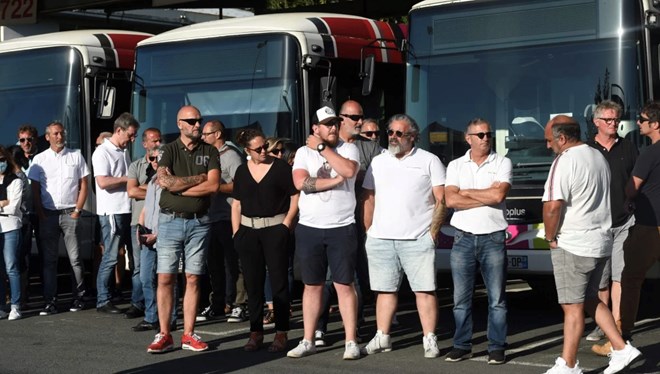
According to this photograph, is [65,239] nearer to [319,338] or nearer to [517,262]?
[319,338]

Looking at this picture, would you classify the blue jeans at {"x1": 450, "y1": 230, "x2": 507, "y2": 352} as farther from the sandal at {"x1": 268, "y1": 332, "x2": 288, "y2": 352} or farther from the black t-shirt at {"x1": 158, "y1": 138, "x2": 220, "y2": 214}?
the black t-shirt at {"x1": 158, "y1": 138, "x2": 220, "y2": 214}

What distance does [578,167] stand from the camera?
8.86 meters

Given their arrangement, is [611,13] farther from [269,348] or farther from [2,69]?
[2,69]

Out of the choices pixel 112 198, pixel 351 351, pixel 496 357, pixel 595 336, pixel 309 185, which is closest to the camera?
pixel 496 357

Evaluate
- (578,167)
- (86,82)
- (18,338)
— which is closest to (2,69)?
(86,82)

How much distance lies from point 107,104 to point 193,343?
17.7 ft

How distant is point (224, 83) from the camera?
45.8 feet

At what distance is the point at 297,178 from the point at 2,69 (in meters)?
7.74

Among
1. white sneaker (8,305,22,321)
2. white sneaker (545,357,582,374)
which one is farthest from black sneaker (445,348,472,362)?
white sneaker (8,305,22,321)

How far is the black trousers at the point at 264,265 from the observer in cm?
1041

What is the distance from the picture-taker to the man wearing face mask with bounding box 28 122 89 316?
13.5 meters

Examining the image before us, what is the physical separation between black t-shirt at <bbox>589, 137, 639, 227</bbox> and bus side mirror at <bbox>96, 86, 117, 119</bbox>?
6.67m

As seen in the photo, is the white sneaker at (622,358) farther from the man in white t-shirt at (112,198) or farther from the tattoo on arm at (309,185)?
the man in white t-shirt at (112,198)

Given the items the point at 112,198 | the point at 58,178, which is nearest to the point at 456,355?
the point at 112,198
